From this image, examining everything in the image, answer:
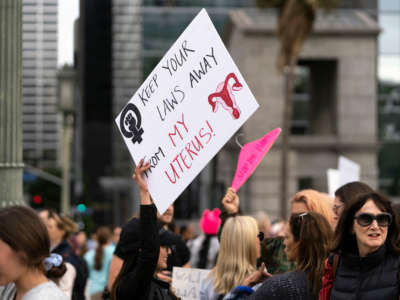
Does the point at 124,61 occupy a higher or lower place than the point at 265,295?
higher

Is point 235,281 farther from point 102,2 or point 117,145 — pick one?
point 102,2

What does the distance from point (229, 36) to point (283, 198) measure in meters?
9.04

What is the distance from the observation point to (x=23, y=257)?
3.41 metres

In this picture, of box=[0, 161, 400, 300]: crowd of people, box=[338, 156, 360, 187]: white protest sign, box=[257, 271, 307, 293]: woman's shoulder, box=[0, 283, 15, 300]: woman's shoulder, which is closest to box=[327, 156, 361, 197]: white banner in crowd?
box=[338, 156, 360, 187]: white protest sign

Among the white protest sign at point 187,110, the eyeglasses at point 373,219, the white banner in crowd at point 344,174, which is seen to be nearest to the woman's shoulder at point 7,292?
the white protest sign at point 187,110

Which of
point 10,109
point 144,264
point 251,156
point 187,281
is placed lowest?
point 187,281

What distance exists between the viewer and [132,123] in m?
4.93

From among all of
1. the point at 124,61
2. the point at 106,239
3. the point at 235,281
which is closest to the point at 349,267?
the point at 235,281

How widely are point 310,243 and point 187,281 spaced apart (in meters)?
1.80

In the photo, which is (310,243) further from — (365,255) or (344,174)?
(344,174)

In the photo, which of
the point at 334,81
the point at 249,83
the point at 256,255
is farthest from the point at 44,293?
the point at 334,81

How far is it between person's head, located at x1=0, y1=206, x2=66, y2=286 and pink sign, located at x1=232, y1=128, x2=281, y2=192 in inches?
79.7

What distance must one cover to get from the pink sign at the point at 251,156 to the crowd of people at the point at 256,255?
0.56ft

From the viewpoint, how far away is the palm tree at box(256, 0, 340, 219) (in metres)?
24.7
